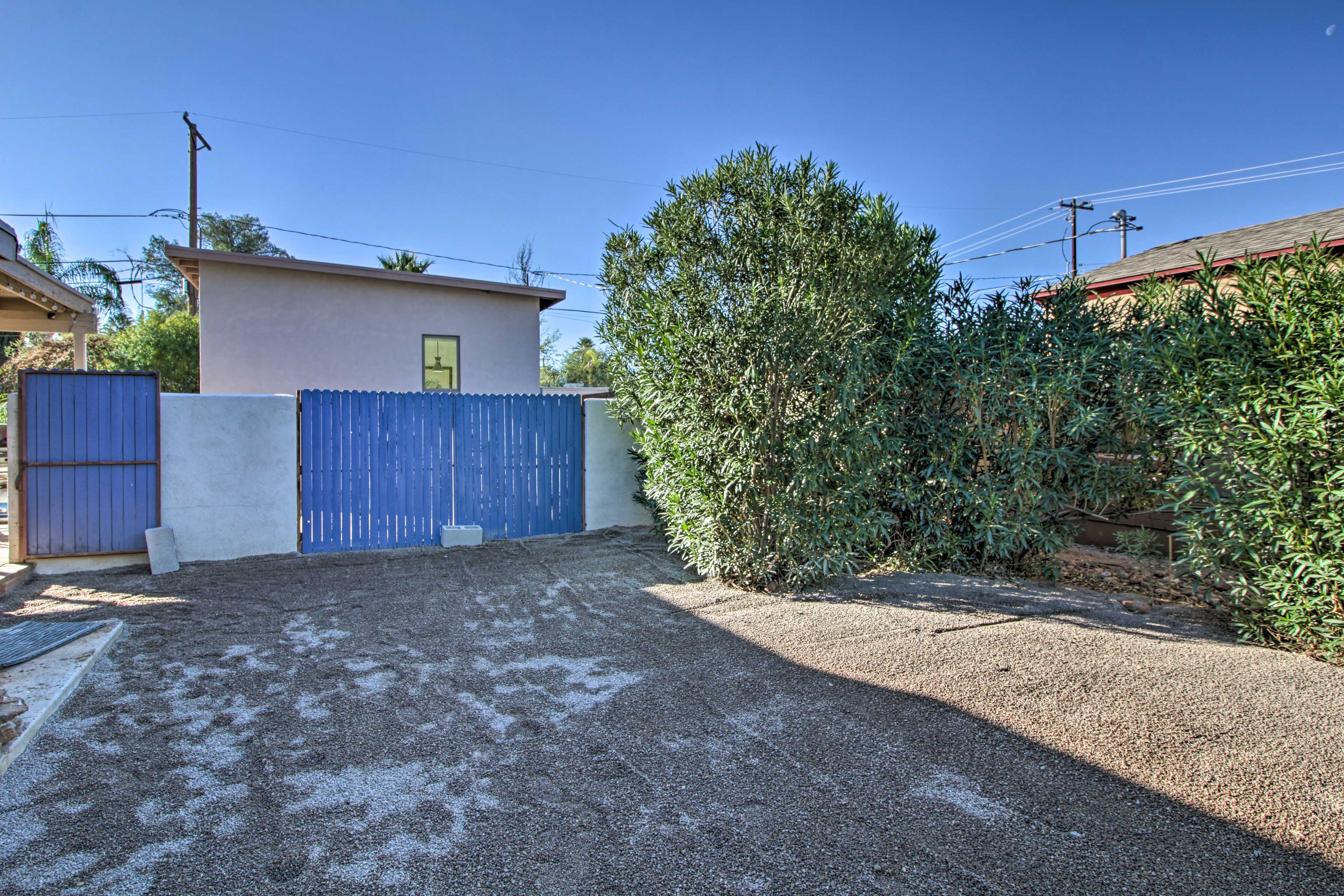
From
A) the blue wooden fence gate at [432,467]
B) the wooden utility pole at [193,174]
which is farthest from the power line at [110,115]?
the blue wooden fence gate at [432,467]

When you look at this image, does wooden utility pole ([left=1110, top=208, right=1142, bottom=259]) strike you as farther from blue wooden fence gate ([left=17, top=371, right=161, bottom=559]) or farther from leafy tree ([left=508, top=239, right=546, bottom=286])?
blue wooden fence gate ([left=17, top=371, right=161, bottom=559])

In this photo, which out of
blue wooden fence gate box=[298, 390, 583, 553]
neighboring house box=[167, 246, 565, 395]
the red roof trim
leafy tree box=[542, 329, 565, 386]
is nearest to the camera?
the red roof trim

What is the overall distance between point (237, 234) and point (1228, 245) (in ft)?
97.6

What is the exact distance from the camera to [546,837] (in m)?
2.12

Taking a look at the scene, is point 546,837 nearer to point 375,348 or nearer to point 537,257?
point 375,348

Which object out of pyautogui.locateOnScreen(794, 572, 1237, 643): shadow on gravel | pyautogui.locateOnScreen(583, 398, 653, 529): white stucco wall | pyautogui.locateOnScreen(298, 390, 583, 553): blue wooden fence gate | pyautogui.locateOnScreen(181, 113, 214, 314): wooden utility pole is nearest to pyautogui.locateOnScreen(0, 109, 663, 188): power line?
pyautogui.locateOnScreen(181, 113, 214, 314): wooden utility pole

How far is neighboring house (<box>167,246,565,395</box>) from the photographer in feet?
31.6

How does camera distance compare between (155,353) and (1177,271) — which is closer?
(1177,271)

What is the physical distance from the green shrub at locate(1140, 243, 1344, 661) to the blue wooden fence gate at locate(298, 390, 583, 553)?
5520mm

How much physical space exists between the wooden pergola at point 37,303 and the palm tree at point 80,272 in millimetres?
10046

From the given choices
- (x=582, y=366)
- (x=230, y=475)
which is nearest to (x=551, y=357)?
(x=582, y=366)

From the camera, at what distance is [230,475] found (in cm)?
609

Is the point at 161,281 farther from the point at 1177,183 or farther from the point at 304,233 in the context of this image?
the point at 1177,183

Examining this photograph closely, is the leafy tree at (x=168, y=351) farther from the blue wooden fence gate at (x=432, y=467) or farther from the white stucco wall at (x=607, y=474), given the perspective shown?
the white stucco wall at (x=607, y=474)
